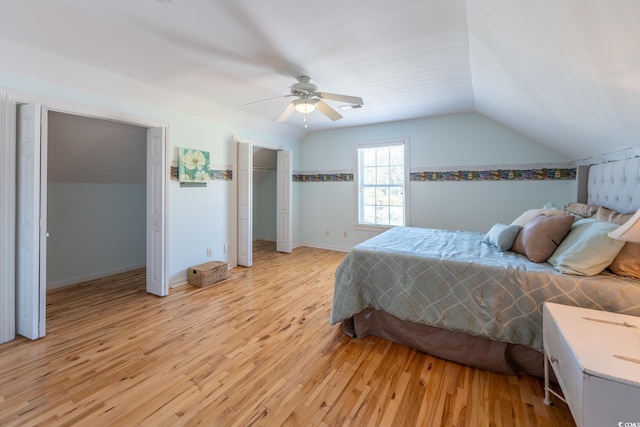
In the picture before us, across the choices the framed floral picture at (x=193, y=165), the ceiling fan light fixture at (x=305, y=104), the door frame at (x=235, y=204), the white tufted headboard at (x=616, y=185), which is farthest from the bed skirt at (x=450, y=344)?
the framed floral picture at (x=193, y=165)

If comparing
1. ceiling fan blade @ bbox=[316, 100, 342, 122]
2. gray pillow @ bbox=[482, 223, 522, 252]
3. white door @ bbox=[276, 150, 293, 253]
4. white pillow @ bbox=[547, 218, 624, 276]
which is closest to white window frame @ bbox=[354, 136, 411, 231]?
white door @ bbox=[276, 150, 293, 253]

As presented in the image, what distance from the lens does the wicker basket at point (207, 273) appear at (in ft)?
11.6

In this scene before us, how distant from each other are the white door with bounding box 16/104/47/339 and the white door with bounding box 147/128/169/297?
3.17 ft

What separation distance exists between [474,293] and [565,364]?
0.69 metres

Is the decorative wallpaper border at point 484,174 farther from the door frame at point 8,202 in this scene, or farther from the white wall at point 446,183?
the door frame at point 8,202

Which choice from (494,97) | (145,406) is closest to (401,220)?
(494,97)

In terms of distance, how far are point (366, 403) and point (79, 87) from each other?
356 centimetres

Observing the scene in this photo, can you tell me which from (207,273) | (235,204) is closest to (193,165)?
(235,204)

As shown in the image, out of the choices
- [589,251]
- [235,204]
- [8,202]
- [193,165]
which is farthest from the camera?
[235,204]

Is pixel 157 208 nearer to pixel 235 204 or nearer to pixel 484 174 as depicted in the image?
pixel 235 204

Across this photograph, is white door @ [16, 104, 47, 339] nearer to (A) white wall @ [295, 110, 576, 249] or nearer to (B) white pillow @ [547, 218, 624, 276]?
(B) white pillow @ [547, 218, 624, 276]

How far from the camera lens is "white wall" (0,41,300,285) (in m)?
2.34

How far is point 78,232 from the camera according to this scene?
147 inches

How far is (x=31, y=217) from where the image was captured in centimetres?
232
